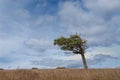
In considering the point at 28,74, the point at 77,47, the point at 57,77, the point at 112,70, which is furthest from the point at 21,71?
the point at 77,47

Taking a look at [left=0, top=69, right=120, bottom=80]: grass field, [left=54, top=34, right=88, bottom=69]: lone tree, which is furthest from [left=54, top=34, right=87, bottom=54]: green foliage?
[left=0, top=69, right=120, bottom=80]: grass field

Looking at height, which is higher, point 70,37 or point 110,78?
point 70,37

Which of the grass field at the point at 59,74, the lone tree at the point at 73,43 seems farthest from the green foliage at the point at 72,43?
the grass field at the point at 59,74

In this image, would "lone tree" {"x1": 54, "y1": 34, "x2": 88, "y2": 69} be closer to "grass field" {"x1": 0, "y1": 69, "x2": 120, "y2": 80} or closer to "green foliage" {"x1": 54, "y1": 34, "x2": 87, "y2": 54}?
"green foliage" {"x1": 54, "y1": 34, "x2": 87, "y2": 54}

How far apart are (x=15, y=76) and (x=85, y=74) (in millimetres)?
5617

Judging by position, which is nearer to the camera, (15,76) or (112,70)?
(15,76)

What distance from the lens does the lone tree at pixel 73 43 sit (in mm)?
52312

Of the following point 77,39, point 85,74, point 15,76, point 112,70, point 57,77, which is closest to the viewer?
point 15,76

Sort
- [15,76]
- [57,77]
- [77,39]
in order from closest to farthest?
[15,76] < [57,77] < [77,39]

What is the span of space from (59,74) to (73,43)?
32927 mm

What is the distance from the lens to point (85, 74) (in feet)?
66.9

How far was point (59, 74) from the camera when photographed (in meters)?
19.5

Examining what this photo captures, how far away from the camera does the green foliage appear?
5241cm

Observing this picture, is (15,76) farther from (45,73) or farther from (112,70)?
(112,70)
